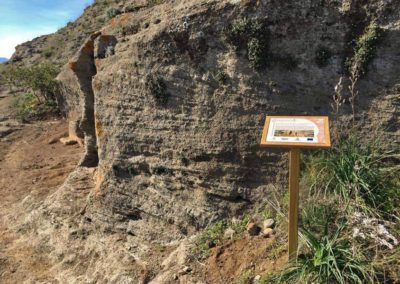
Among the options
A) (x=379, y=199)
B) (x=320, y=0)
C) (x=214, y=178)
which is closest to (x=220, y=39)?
(x=320, y=0)

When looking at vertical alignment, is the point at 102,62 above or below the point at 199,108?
above

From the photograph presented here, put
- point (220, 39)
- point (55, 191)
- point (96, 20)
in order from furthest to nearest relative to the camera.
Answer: point (96, 20), point (55, 191), point (220, 39)

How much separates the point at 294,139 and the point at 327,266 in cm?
128

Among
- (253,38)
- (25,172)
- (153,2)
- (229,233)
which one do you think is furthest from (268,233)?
(25,172)

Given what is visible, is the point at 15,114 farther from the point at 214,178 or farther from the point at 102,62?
the point at 214,178

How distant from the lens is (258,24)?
6.19m

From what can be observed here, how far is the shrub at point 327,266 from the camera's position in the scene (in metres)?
3.93

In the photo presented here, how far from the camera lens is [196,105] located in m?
6.78

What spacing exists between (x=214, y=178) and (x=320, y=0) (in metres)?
3.15

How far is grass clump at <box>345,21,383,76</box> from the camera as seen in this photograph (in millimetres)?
5582

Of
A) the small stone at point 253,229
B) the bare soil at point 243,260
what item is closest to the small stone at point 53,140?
the bare soil at point 243,260

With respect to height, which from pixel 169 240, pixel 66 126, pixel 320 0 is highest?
pixel 320 0

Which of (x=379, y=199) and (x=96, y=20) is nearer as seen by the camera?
(x=379, y=199)

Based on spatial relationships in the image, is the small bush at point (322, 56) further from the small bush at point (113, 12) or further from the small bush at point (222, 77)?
the small bush at point (113, 12)
